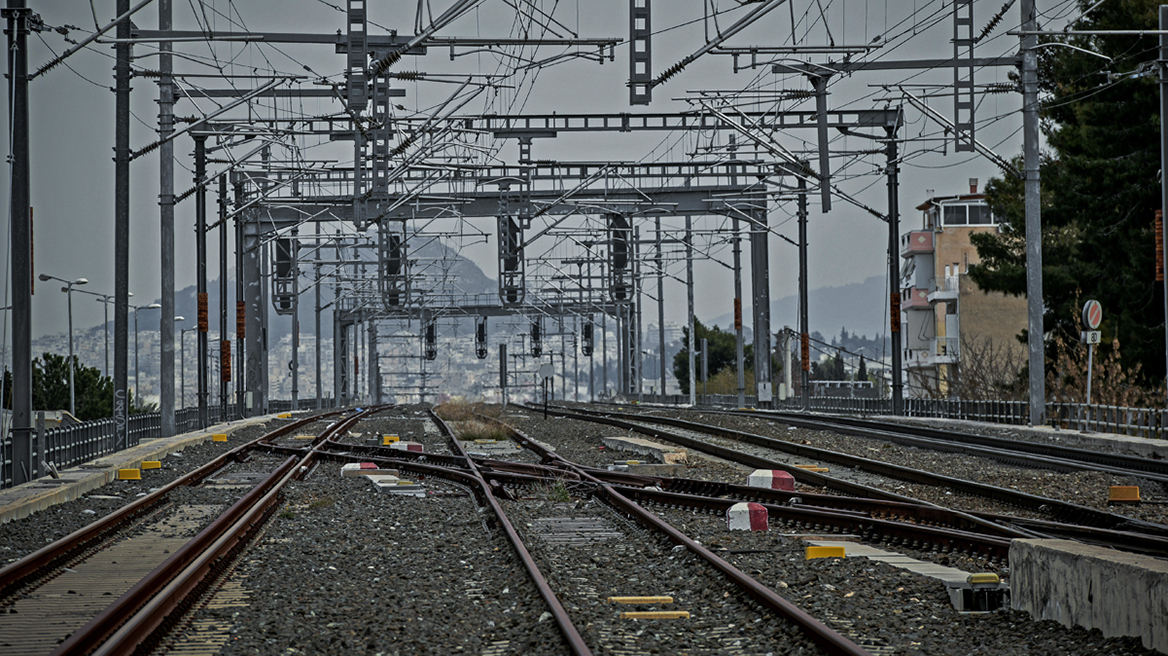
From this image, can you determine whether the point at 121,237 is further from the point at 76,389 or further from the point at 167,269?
the point at 76,389

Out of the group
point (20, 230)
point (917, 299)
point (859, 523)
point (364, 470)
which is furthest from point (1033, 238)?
point (917, 299)

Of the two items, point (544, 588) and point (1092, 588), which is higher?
point (1092, 588)

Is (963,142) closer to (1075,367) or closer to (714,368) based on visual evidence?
(1075,367)

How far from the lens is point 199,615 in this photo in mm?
8609

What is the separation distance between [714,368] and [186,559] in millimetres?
105256

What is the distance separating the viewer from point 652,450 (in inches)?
924

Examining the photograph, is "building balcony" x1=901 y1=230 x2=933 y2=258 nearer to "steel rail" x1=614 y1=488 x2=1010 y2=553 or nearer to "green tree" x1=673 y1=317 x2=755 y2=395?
"green tree" x1=673 y1=317 x2=755 y2=395

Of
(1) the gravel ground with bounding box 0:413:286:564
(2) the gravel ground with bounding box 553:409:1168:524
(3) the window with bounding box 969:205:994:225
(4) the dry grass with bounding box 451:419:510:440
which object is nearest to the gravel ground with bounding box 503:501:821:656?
(2) the gravel ground with bounding box 553:409:1168:524

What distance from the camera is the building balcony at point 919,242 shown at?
8694 cm

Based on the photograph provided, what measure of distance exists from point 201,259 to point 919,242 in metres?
62.3

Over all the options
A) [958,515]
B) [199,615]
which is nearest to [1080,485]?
[958,515]

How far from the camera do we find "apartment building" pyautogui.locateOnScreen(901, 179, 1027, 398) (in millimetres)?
78750

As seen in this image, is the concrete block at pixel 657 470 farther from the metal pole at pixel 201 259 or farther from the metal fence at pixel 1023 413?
the metal pole at pixel 201 259

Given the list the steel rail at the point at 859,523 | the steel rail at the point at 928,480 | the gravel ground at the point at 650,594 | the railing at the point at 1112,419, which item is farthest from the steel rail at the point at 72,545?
the railing at the point at 1112,419
